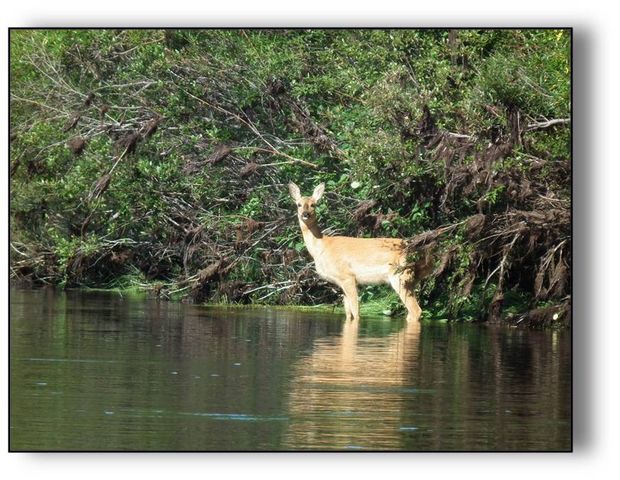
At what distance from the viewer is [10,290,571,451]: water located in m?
9.57

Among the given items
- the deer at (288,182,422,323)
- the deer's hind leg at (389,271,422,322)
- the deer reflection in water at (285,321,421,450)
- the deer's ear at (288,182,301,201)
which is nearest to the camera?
the deer reflection in water at (285,321,421,450)

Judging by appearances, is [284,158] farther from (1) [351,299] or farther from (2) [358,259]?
(1) [351,299]

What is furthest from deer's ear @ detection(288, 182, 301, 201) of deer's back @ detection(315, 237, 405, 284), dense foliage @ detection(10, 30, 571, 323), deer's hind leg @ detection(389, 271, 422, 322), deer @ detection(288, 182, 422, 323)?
deer's hind leg @ detection(389, 271, 422, 322)

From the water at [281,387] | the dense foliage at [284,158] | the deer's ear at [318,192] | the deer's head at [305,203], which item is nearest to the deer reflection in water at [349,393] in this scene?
the water at [281,387]

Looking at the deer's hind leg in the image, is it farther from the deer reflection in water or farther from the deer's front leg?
the deer reflection in water

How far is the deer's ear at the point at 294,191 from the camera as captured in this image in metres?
14.4

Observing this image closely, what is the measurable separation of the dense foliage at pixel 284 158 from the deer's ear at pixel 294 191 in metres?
0.28

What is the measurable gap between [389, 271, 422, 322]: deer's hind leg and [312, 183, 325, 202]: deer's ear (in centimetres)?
92

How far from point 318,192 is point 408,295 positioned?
1.20 metres

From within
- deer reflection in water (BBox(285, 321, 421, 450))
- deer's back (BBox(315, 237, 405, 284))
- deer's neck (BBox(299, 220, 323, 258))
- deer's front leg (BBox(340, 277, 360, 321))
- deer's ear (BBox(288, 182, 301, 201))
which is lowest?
deer reflection in water (BBox(285, 321, 421, 450))

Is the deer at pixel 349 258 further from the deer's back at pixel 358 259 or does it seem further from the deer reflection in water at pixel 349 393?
the deer reflection in water at pixel 349 393

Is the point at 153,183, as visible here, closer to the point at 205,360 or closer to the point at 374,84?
the point at 374,84
